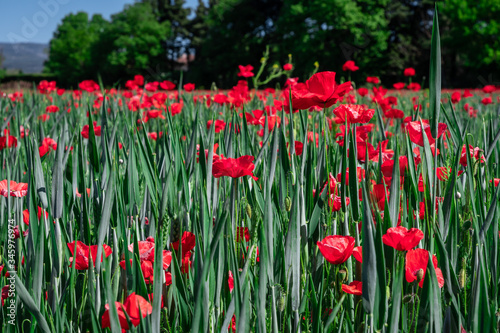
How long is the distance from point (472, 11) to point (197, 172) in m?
25.6

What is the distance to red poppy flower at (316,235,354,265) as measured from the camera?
70 cm

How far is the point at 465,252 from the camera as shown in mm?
958

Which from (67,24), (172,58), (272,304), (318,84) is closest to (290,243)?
(272,304)

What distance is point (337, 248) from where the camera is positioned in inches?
27.5

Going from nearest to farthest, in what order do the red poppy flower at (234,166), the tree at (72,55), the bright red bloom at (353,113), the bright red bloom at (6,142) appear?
the red poppy flower at (234,166)
the bright red bloom at (353,113)
the bright red bloom at (6,142)
the tree at (72,55)

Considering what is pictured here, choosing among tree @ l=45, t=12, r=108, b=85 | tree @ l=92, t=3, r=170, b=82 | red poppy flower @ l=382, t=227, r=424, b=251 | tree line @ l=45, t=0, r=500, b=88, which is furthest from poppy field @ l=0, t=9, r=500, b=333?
tree @ l=45, t=12, r=108, b=85

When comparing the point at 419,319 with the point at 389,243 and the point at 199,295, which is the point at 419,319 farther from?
the point at 199,295

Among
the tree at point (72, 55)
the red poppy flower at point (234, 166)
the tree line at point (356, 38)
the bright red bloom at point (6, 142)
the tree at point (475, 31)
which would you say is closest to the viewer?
the red poppy flower at point (234, 166)

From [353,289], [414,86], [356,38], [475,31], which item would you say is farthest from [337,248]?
[475,31]

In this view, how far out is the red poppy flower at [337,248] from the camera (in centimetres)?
70

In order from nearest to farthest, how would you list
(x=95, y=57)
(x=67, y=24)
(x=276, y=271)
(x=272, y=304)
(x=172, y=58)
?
(x=272, y=304) < (x=276, y=271) < (x=95, y=57) < (x=172, y=58) < (x=67, y=24)

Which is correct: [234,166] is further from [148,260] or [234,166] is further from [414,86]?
[414,86]

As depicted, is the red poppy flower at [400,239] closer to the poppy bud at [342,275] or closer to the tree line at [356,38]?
the poppy bud at [342,275]

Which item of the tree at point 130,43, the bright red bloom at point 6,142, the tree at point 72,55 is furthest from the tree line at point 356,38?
the bright red bloom at point 6,142
